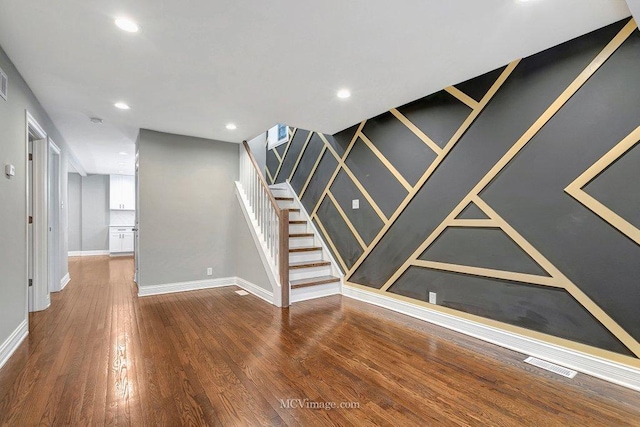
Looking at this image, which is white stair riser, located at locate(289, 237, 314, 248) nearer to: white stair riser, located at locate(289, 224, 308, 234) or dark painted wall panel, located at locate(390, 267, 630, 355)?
white stair riser, located at locate(289, 224, 308, 234)

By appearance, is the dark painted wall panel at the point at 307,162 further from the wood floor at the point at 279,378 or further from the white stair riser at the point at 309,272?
the wood floor at the point at 279,378

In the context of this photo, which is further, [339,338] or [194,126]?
[194,126]

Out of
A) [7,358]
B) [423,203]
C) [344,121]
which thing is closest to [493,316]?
[423,203]

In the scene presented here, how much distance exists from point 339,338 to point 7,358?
272cm

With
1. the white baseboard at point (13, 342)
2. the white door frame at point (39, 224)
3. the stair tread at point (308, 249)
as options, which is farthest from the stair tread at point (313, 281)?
the white door frame at point (39, 224)

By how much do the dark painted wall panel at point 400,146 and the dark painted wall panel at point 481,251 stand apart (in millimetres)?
790

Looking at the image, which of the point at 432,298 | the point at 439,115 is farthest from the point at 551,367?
the point at 439,115

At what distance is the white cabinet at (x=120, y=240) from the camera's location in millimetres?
8781

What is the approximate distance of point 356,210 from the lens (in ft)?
13.6

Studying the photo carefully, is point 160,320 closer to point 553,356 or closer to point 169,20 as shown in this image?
point 169,20

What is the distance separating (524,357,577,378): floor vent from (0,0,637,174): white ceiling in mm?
2480

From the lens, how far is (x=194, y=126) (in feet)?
13.6

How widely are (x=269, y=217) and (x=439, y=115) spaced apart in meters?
2.53

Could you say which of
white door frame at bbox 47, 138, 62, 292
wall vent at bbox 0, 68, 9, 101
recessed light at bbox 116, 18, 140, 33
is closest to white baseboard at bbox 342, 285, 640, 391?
recessed light at bbox 116, 18, 140, 33
